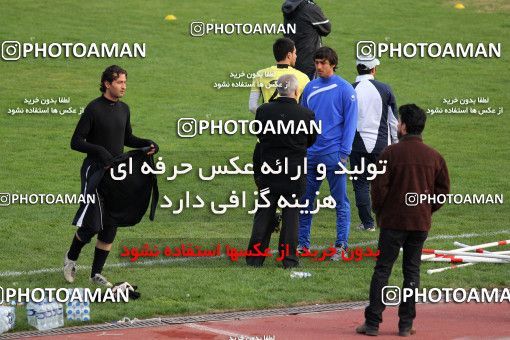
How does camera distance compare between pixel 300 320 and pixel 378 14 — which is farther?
pixel 378 14

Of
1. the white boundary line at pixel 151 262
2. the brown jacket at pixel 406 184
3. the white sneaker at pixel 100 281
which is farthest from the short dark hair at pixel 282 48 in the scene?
the brown jacket at pixel 406 184

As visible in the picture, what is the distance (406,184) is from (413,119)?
0.57m

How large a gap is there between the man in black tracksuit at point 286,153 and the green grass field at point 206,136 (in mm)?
455

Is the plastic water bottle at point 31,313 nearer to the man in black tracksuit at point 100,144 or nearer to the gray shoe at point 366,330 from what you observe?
the man in black tracksuit at point 100,144

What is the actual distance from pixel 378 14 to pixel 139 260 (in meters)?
19.1

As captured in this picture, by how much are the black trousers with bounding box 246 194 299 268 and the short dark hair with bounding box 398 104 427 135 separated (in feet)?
9.58

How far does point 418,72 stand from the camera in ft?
95.9

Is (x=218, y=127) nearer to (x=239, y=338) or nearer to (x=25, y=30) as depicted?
(x=25, y=30)

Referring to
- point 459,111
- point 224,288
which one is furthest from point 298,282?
point 459,111

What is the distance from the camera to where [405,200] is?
11789mm

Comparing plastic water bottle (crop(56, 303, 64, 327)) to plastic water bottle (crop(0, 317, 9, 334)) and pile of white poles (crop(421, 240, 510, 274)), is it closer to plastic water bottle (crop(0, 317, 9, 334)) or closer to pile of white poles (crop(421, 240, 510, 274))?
plastic water bottle (crop(0, 317, 9, 334))

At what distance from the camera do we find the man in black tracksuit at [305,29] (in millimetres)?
18625

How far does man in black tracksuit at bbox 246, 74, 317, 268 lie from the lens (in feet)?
47.3

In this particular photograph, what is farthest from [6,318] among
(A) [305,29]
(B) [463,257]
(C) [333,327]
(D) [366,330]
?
(A) [305,29]
